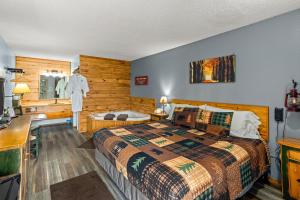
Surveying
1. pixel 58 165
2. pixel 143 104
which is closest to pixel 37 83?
pixel 143 104

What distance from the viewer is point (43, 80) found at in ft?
18.2

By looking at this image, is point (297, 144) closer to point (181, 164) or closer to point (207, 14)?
point (181, 164)

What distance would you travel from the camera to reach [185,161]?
1.61m

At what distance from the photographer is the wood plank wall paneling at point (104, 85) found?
4.96 meters

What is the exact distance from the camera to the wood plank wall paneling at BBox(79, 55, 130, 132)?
496cm

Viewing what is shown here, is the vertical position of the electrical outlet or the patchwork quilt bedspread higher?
the electrical outlet

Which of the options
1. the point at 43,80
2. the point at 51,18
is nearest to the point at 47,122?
the point at 43,80

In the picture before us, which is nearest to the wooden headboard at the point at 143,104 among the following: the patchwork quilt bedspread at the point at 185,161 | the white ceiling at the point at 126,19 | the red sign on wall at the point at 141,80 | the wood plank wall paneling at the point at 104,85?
the wood plank wall paneling at the point at 104,85

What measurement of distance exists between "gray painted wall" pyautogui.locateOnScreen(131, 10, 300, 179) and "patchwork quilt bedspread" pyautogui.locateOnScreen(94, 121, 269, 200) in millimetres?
738

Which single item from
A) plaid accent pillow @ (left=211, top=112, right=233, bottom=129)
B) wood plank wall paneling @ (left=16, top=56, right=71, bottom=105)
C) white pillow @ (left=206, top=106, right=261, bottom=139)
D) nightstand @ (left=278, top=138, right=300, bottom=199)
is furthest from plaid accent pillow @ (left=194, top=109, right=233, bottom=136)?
wood plank wall paneling @ (left=16, top=56, right=71, bottom=105)

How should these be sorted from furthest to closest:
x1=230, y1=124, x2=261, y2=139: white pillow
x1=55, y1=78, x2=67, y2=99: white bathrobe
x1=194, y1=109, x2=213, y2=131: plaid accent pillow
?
x1=55, y1=78, x2=67, y2=99: white bathrobe, x1=194, y1=109, x2=213, y2=131: plaid accent pillow, x1=230, y1=124, x2=261, y2=139: white pillow

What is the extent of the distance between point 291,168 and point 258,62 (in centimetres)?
155

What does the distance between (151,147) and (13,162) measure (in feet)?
5.01

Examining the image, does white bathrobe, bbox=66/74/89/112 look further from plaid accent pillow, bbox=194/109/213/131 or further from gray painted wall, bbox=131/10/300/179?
plaid accent pillow, bbox=194/109/213/131
